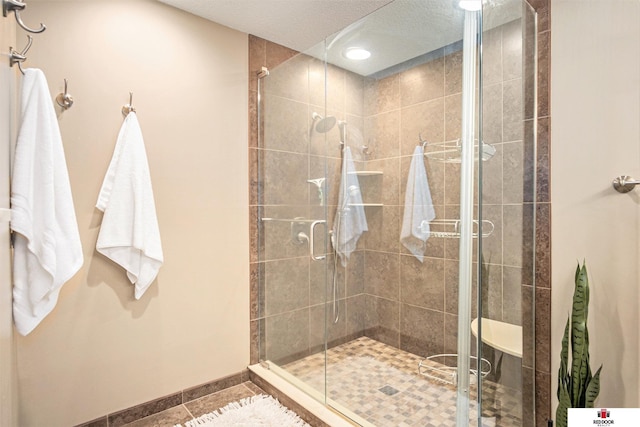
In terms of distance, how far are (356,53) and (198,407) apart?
2.16 metres

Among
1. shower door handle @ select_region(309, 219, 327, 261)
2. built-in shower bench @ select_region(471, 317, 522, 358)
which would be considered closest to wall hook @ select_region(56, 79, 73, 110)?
shower door handle @ select_region(309, 219, 327, 261)

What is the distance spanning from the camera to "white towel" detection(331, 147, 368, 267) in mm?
1763

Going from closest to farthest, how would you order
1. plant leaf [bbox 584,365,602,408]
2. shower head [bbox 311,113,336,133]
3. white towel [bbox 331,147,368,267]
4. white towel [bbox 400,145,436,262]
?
1. plant leaf [bbox 584,365,602,408]
2. white towel [bbox 400,145,436,262]
3. white towel [bbox 331,147,368,267]
4. shower head [bbox 311,113,336,133]

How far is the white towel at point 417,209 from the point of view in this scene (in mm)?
1515

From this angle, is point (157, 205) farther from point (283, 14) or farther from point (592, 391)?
point (592, 391)

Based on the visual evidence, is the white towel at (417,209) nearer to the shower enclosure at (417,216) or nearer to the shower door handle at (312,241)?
the shower enclosure at (417,216)

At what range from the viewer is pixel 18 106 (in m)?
1.39

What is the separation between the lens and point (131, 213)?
1.74 m

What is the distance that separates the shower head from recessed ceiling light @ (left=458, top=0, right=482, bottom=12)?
0.79 meters

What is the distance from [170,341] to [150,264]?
50 centimetres

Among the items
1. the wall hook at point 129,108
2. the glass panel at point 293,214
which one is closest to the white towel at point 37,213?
the wall hook at point 129,108

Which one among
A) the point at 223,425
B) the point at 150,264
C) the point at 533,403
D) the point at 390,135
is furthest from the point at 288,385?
the point at 390,135

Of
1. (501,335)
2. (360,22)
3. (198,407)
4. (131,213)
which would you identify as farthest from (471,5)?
(198,407)

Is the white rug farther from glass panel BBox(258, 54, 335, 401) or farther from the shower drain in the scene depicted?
the shower drain
